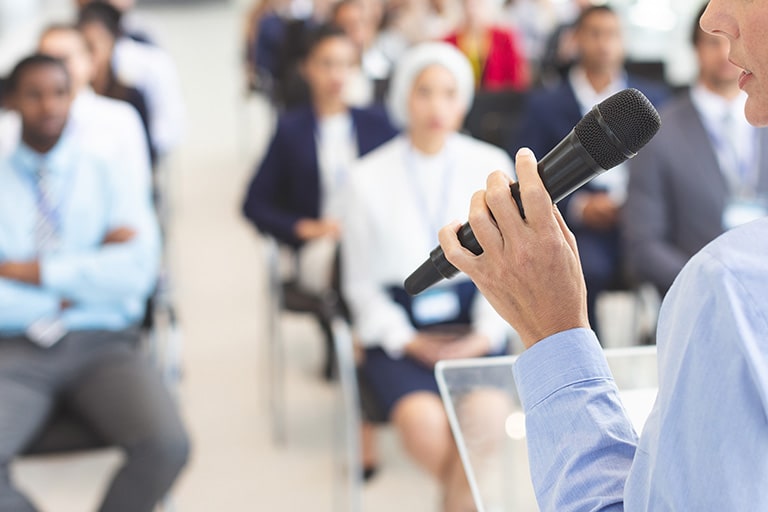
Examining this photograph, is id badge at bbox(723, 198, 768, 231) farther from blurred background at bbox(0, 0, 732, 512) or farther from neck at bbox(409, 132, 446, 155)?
neck at bbox(409, 132, 446, 155)

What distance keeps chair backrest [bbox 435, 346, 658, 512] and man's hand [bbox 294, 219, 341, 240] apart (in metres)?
1.80

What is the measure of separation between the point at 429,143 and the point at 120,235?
37.6 inches

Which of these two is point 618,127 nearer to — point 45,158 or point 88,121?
point 45,158

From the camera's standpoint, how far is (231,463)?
10.3 feet

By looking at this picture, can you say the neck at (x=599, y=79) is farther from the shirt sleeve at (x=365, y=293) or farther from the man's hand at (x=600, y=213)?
the shirt sleeve at (x=365, y=293)

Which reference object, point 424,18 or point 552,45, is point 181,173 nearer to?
point 424,18

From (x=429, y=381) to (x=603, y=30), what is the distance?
6.06 ft

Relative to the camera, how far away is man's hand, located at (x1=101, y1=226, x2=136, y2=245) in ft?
8.44

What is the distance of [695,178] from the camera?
2.98m

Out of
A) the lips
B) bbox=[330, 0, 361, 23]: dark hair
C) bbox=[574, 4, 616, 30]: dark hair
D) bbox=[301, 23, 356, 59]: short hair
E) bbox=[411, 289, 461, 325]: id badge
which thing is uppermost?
bbox=[330, 0, 361, 23]: dark hair

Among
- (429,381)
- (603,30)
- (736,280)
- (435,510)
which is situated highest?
(603,30)

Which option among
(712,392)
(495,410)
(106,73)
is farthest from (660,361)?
(106,73)

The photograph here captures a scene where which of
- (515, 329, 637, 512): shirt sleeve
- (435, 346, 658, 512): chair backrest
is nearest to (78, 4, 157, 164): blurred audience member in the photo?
(435, 346, 658, 512): chair backrest

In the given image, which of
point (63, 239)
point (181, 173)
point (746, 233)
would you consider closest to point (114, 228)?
point (63, 239)
